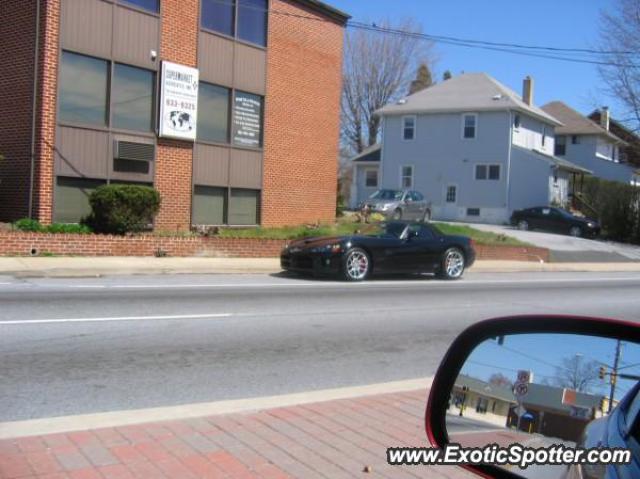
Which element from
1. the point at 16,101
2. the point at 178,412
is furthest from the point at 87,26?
the point at 178,412

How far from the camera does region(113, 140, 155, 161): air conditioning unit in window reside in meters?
18.7

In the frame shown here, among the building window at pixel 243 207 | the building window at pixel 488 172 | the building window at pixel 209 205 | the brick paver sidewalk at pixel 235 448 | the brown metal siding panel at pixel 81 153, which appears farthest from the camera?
the building window at pixel 488 172

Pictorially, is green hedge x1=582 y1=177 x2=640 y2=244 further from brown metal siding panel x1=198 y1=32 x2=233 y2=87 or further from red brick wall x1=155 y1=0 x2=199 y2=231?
red brick wall x1=155 y1=0 x2=199 y2=231

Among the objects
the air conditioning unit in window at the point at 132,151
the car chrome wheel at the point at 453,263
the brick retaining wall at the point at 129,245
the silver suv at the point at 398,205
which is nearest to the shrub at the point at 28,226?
the brick retaining wall at the point at 129,245

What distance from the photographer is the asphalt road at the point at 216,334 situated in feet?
20.3

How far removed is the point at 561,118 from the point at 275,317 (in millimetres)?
49549

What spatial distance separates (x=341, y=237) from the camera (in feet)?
51.4

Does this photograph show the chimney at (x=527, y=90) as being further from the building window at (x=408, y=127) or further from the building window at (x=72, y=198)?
the building window at (x=72, y=198)

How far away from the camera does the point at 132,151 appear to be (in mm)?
19000

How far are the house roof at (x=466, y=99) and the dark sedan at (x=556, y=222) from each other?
22.9ft

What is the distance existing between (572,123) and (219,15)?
39293mm

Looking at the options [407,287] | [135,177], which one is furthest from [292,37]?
[407,287]

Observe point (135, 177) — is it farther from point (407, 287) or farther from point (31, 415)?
point (31, 415)

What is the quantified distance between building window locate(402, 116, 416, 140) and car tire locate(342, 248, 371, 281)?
29.4m
